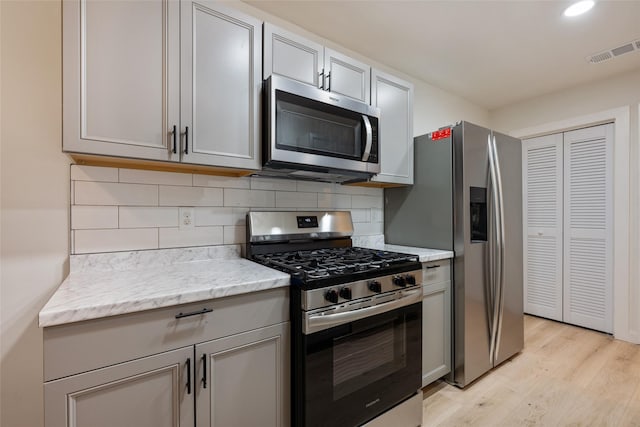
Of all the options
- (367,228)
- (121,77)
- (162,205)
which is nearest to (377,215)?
(367,228)

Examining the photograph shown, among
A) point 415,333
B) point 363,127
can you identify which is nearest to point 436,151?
point 363,127

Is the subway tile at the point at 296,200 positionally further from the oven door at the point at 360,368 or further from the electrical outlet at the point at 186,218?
the oven door at the point at 360,368

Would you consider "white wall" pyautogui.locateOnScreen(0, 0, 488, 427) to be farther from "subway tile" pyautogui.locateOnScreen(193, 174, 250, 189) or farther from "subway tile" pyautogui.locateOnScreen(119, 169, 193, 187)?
"subway tile" pyautogui.locateOnScreen(193, 174, 250, 189)

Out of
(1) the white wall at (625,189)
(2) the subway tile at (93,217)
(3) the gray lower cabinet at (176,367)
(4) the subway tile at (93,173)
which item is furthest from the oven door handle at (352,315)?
(1) the white wall at (625,189)

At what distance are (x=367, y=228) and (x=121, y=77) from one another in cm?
192

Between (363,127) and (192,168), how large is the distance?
1047 mm

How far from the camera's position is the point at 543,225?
134 inches

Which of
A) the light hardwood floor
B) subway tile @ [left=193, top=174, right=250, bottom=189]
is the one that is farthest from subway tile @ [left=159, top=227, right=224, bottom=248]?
the light hardwood floor

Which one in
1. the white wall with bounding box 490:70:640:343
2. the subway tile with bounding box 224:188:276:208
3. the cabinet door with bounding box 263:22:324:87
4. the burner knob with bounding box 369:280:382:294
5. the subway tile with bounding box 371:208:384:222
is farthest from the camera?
the white wall with bounding box 490:70:640:343

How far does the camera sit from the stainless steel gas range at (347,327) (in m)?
1.33

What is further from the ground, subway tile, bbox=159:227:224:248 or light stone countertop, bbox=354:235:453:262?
subway tile, bbox=159:227:224:248

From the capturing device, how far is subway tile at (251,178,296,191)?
1965 millimetres

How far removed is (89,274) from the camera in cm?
138

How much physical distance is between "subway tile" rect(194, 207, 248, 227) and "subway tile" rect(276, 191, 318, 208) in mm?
258
